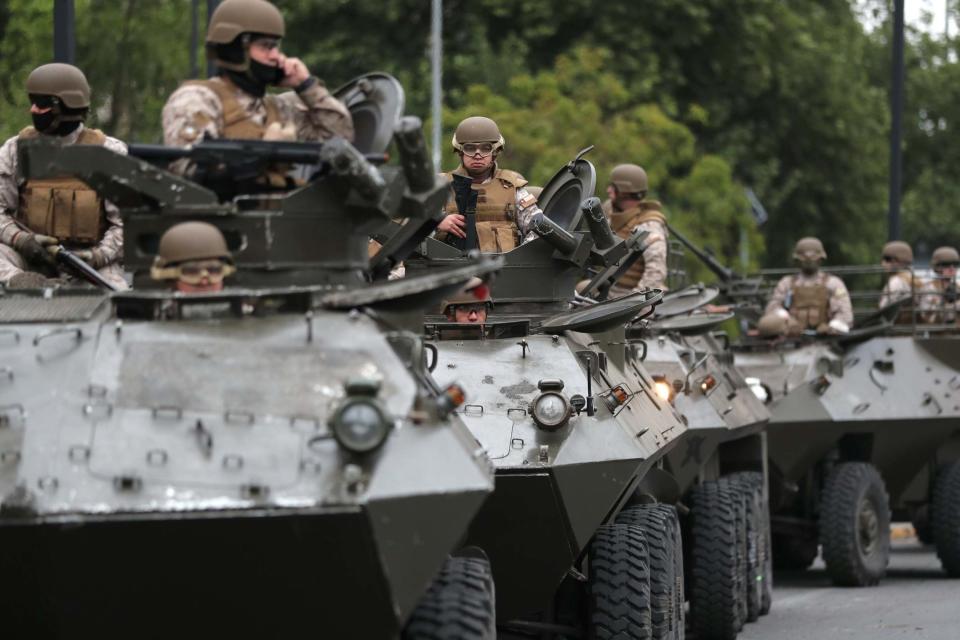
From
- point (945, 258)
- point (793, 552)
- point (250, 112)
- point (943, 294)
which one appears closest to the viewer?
point (250, 112)

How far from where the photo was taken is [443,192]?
939cm

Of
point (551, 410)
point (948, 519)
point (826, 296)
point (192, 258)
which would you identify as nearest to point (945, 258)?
Result: point (826, 296)

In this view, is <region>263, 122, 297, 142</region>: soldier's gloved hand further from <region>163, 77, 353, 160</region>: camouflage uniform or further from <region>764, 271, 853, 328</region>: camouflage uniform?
<region>764, 271, 853, 328</region>: camouflage uniform

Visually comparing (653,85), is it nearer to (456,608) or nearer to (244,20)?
(244,20)

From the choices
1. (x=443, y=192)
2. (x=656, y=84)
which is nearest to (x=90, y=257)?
(x=443, y=192)

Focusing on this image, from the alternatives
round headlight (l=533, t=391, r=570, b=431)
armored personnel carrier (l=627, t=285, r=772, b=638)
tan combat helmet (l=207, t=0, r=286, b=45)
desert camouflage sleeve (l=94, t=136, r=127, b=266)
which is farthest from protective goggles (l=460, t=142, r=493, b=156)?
tan combat helmet (l=207, t=0, r=286, b=45)

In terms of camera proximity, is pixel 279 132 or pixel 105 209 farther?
pixel 105 209

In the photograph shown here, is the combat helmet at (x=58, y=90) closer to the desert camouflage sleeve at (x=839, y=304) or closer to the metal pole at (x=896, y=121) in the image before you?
the desert camouflage sleeve at (x=839, y=304)

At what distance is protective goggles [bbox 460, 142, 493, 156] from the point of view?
1322cm

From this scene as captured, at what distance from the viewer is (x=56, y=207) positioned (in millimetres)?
10383

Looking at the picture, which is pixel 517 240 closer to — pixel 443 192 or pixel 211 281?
pixel 443 192

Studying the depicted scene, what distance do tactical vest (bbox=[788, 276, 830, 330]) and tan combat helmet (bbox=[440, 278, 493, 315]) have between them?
814cm

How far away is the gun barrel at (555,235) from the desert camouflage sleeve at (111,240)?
287 centimetres

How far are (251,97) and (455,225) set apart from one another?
139 inches
